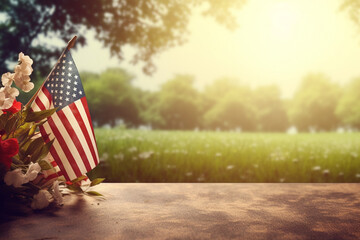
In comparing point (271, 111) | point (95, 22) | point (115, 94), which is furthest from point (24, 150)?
point (271, 111)

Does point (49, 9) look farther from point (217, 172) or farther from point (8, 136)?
point (8, 136)

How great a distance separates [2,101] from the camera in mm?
2008

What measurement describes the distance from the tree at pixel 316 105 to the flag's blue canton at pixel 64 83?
4029cm

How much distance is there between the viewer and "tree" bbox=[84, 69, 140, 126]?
1502 inches

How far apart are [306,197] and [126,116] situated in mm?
36342

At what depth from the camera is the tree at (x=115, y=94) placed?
125ft

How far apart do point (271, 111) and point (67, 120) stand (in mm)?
49418

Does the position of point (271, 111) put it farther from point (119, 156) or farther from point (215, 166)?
point (119, 156)

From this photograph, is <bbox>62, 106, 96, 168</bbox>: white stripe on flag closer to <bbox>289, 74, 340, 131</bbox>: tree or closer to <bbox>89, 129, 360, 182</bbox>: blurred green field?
<bbox>89, 129, 360, 182</bbox>: blurred green field

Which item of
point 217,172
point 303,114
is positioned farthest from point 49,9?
point 303,114

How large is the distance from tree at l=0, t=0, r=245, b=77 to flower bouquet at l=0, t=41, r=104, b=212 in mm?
5221

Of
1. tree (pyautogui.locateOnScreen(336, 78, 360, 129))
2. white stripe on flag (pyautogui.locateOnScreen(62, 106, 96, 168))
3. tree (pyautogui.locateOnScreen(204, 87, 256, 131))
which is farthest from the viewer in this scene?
tree (pyautogui.locateOnScreen(204, 87, 256, 131))

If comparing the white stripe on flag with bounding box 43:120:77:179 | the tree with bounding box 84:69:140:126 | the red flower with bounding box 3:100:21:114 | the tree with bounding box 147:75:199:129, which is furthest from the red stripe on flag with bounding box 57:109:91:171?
the tree with bounding box 147:75:199:129

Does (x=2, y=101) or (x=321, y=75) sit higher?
(x=321, y=75)
